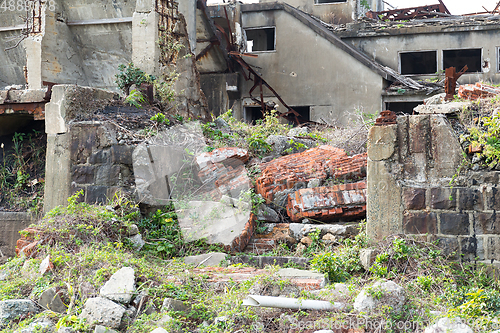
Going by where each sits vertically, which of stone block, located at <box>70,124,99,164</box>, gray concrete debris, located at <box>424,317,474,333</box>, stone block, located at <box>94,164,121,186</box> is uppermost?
stone block, located at <box>70,124,99,164</box>

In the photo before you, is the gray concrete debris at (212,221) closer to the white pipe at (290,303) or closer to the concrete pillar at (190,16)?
the white pipe at (290,303)

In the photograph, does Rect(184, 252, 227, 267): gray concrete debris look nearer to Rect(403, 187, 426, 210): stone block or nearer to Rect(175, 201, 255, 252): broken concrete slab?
Rect(175, 201, 255, 252): broken concrete slab

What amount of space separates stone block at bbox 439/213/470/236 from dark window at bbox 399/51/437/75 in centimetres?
1173

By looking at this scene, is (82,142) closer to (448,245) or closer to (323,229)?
(323,229)

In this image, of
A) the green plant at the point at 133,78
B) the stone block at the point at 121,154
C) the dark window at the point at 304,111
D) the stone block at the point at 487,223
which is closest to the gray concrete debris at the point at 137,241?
the stone block at the point at 121,154

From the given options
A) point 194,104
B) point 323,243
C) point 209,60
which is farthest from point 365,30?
point 323,243

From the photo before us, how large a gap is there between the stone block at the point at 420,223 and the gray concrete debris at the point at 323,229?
1116 mm

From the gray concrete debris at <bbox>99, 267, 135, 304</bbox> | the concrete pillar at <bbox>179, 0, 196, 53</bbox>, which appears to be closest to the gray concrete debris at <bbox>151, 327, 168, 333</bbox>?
the gray concrete debris at <bbox>99, 267, 135, 304</bbox>

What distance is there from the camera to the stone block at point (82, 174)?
6.93 metres

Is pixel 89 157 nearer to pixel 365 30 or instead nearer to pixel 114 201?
pixel 114 201

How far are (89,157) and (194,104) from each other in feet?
14.5

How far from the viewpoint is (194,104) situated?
11.1 meters

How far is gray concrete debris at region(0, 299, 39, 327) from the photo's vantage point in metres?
4.23

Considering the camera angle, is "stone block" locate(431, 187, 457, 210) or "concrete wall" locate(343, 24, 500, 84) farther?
"concrete wall" locate(343, 24, 500, 84)
